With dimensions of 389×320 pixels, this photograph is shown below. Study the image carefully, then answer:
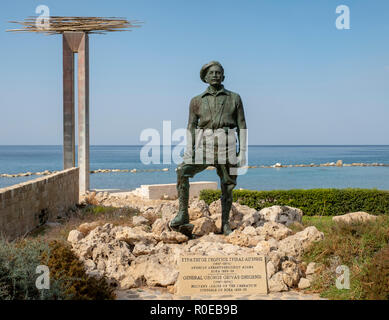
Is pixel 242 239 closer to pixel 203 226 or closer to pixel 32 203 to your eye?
pixel 203 226

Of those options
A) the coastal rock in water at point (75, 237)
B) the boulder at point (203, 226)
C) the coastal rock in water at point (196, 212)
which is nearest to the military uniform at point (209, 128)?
the boulder at point (203, 226)

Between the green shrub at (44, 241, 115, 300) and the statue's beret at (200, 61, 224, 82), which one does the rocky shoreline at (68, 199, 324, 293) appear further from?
the statue's beret at (200, 61, 224, 82)

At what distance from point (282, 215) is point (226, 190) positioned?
6.94ft

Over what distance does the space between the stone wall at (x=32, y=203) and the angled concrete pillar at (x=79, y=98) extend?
3318 mm

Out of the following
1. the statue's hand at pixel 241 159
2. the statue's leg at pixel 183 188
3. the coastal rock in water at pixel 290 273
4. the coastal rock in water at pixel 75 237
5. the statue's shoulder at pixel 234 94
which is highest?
the statue's shoulder at pixel 234 94

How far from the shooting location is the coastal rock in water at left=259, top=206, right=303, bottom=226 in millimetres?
8289

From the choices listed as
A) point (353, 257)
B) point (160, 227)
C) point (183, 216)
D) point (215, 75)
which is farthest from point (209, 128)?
point (353, 257)

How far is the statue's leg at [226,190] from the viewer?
6746 millimetres

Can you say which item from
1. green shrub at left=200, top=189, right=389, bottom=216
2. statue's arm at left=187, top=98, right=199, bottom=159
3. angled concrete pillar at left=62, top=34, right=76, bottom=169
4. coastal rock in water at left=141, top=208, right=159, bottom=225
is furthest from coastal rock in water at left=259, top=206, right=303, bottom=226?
angled concrete pillar at left=62, top=34, right=76, bottom=169

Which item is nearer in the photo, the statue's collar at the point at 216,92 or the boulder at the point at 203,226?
the statue's collar at the point at 216,92

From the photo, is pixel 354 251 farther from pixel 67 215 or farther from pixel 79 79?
pixel 79 79

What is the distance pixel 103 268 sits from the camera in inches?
217

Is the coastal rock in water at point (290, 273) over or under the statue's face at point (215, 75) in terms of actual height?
under

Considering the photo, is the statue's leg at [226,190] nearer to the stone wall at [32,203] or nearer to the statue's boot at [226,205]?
the statue's boot at [226,205]
